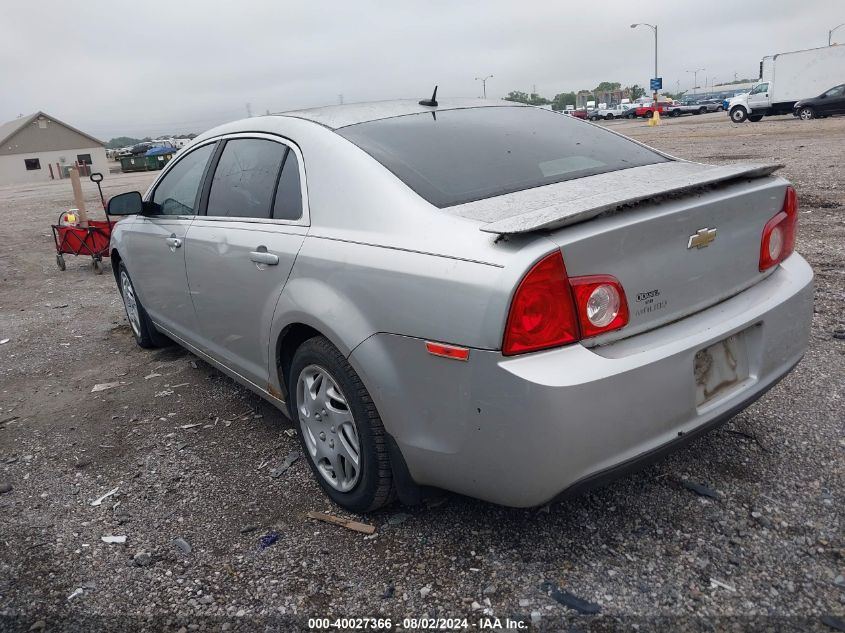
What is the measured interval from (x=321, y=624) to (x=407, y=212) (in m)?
1.44

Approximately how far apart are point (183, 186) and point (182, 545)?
7.54ft

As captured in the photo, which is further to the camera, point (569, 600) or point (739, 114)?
point (739, 114)

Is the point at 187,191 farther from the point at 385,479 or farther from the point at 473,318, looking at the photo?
the point at 473,318

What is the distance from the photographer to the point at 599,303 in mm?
2191

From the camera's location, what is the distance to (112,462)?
3666mm

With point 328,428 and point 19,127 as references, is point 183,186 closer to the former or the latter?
point 328,428

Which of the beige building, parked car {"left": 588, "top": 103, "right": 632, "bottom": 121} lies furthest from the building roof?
parked car {"left": 588, "top": 103, "right": 632, "bottom": 121}

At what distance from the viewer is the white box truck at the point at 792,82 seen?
3241cm

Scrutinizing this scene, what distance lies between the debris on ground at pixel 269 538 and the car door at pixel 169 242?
5.28 ft

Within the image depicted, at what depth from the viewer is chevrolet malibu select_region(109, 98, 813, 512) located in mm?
2125

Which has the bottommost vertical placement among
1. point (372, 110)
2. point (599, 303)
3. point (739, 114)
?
point (599, 303)

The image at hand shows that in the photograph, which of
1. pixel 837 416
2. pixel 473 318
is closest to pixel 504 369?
pixel 473 318

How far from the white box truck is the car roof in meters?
33.4

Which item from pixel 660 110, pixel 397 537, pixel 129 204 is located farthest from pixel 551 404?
pixel 660 110
